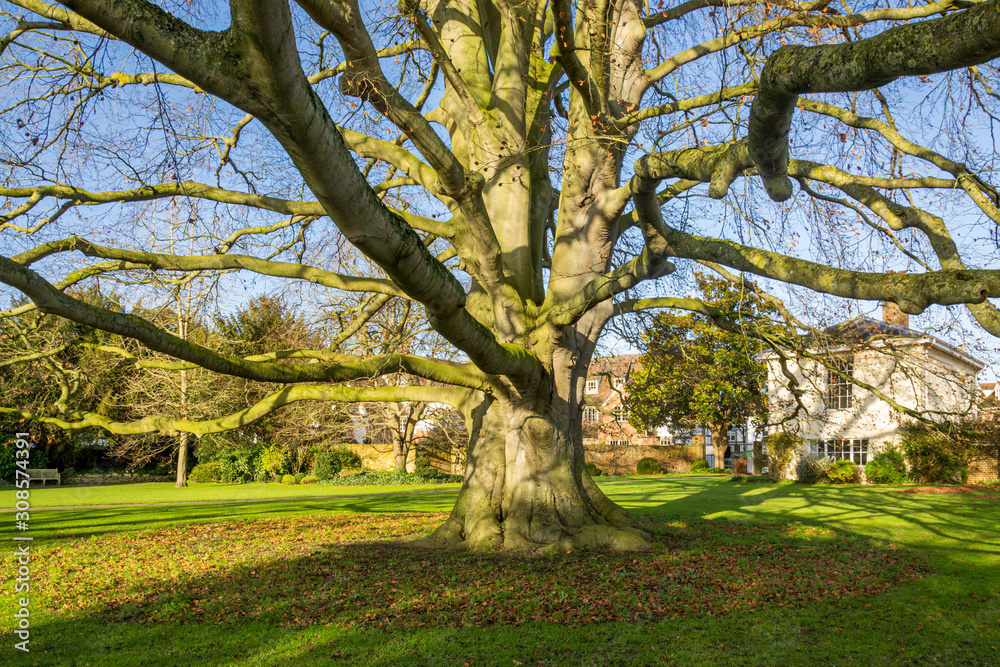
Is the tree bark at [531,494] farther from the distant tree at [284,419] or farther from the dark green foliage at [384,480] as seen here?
the dark green foliage at [384,480]

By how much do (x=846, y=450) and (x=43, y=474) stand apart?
34425 mm

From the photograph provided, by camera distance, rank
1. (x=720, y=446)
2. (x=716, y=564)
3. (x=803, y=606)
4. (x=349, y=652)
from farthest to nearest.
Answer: (x=720, y=446) < (x=716, y=564) < (x=803, y=606) < (x=349, y=652)

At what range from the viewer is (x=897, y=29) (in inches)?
141

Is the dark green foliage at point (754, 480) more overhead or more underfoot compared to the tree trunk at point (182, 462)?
more underfoot

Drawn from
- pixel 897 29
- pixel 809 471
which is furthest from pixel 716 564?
pixel 809 471

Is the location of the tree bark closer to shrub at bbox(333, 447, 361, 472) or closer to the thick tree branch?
the thick tree branch

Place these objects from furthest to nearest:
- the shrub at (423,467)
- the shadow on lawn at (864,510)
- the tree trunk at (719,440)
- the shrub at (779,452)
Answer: the tree trunk at (719,440) < the shrub at (423,467) < the shrub at (779,452) < the shadow on lawn at (864,510)

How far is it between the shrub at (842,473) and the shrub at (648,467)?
11.7 m

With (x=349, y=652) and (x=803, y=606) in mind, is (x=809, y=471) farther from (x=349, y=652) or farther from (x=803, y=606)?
(x=349, y=652)

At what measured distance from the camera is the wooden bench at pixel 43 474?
25.6 metres

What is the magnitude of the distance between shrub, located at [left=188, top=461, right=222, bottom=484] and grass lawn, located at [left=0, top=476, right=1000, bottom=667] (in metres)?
17.9

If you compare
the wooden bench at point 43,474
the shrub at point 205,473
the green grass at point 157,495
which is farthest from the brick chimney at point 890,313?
the wooden bench at point 43,474

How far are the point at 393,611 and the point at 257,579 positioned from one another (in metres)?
2.35

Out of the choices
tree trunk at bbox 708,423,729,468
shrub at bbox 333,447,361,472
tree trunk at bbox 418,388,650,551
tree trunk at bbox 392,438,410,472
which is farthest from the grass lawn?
tree trunk at bbox 708,423,729,468
